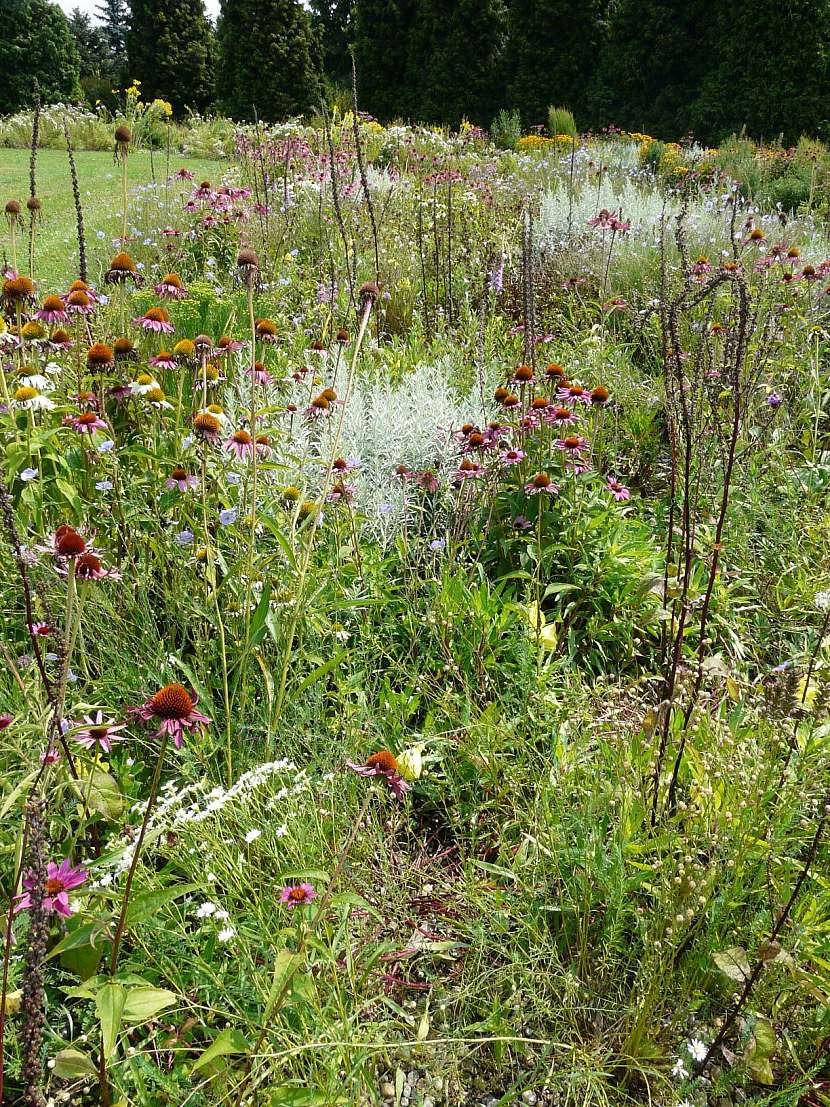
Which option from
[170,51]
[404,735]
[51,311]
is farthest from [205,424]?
[170,51]

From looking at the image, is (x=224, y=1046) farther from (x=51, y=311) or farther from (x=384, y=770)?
(x=51, y=311)

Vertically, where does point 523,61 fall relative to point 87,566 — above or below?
above

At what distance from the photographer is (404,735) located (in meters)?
1.85

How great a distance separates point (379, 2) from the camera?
17453 millimetres

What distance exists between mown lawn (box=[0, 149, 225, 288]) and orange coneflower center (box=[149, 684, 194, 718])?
4.98m

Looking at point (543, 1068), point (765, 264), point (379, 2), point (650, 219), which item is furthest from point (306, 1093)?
point (379, 2)

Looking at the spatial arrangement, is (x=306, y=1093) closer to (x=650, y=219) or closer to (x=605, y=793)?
(x=605, y=793)

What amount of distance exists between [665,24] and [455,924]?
55.2ft

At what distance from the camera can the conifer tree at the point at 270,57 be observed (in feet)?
51.2

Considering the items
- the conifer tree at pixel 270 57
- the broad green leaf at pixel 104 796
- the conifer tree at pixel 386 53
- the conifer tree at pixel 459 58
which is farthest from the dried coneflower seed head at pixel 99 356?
the conifer tree at pixel 386 53

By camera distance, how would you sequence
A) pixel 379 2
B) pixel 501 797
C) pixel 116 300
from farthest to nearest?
pixel 379 2
pixel 116 300
pixel 501 797

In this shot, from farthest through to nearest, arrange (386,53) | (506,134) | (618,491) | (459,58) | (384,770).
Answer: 1. (386,53)
2. (459,58)
3. (506,134)
4. (618,491)
5. (384,770)

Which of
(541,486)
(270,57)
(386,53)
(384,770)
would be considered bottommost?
(384,770)

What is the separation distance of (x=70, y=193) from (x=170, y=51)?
14463mm
